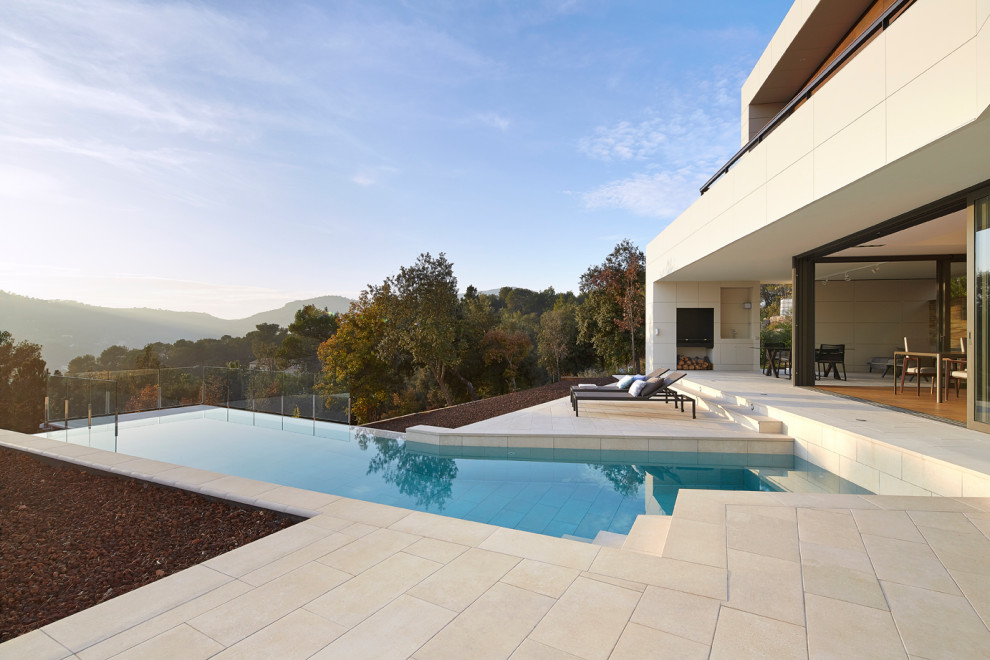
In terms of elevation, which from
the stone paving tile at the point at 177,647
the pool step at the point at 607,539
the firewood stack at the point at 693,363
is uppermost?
the firewood stack at the point at 693,363

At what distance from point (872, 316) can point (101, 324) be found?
3710 centimetres

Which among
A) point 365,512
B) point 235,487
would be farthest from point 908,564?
point 235,487

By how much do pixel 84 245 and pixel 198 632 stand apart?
16.0 meters

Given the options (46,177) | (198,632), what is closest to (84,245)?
(46,177)

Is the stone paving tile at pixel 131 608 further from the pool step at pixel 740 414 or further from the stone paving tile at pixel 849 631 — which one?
the pool step at pixel 740 414

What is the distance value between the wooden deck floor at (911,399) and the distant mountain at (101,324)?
17.1m

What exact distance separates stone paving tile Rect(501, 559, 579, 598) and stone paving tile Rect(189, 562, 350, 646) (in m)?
0.91

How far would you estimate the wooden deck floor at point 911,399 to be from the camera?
5926 millimetres

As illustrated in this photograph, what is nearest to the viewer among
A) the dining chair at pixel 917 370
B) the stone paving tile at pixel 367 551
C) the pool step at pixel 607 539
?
the stone paving tile at pixel 367 551

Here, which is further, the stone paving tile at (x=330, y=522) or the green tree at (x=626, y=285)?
the green tree at (x=626, y=285)

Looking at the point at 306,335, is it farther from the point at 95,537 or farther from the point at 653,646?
the point at 653,646

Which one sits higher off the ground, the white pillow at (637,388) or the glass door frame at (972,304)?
the glass door frame at (972,304)

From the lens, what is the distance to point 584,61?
11.1 metres

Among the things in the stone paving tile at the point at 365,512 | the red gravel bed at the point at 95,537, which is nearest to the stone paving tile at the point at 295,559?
the stone paving tile at the point at 365,512
